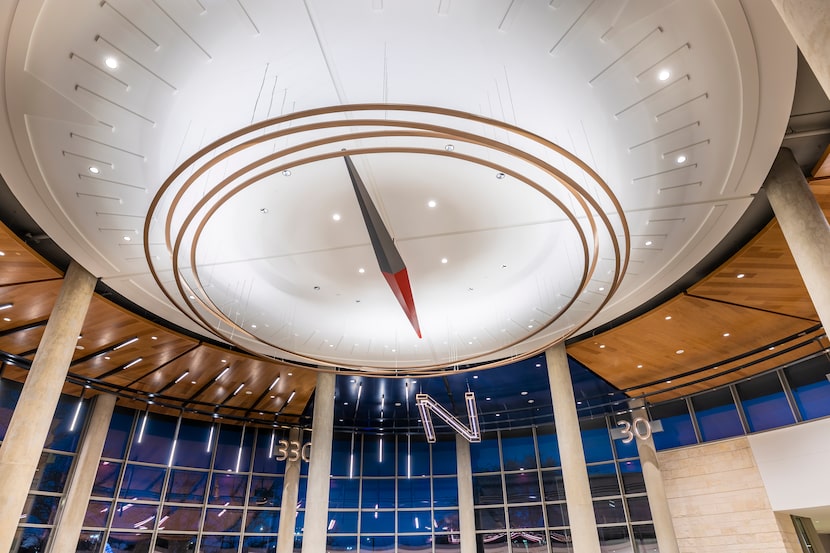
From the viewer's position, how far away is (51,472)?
15.3m

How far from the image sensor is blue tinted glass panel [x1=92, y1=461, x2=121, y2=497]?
16.3 m

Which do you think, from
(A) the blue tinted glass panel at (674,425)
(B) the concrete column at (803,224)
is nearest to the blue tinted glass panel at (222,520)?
(A) the blue tinted glass panel at (674,425)

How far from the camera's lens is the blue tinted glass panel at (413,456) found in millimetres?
22188

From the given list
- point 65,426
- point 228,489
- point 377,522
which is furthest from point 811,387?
point 65,426

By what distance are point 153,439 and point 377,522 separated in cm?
1009

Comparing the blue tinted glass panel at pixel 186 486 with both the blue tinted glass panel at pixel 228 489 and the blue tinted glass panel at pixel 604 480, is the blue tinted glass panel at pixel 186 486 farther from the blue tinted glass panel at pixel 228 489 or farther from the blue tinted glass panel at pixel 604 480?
the blue tinted glass panel at pixel 604 480

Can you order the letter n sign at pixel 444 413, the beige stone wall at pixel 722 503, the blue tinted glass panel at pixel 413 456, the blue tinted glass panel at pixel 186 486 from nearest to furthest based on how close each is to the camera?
the letter n sign at pixel 444 413 < the beige stone wall at pixel 722 503 < the blue tinted glass panel at pixel 186 486 < the blue tinted glass panel at pixel 413 456

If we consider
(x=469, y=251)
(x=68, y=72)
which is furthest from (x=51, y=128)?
(x=469, y=251)

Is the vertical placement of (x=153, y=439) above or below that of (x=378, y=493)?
above

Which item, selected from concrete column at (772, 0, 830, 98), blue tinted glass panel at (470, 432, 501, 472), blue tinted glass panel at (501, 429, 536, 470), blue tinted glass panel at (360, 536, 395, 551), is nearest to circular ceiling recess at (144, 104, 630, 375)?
concrete column at (772, 0, 830, 98)

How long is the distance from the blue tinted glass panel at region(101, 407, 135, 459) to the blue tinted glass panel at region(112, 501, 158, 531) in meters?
1.78

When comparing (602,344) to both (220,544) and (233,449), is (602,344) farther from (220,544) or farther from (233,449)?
(220,544)

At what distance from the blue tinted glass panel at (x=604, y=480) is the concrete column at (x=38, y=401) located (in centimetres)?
1744

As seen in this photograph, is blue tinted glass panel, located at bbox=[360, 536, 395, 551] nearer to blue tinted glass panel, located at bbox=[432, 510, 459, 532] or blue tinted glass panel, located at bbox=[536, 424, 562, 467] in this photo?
blue tinted glass panel, located at bbox=[432, 510, 459, 532]
